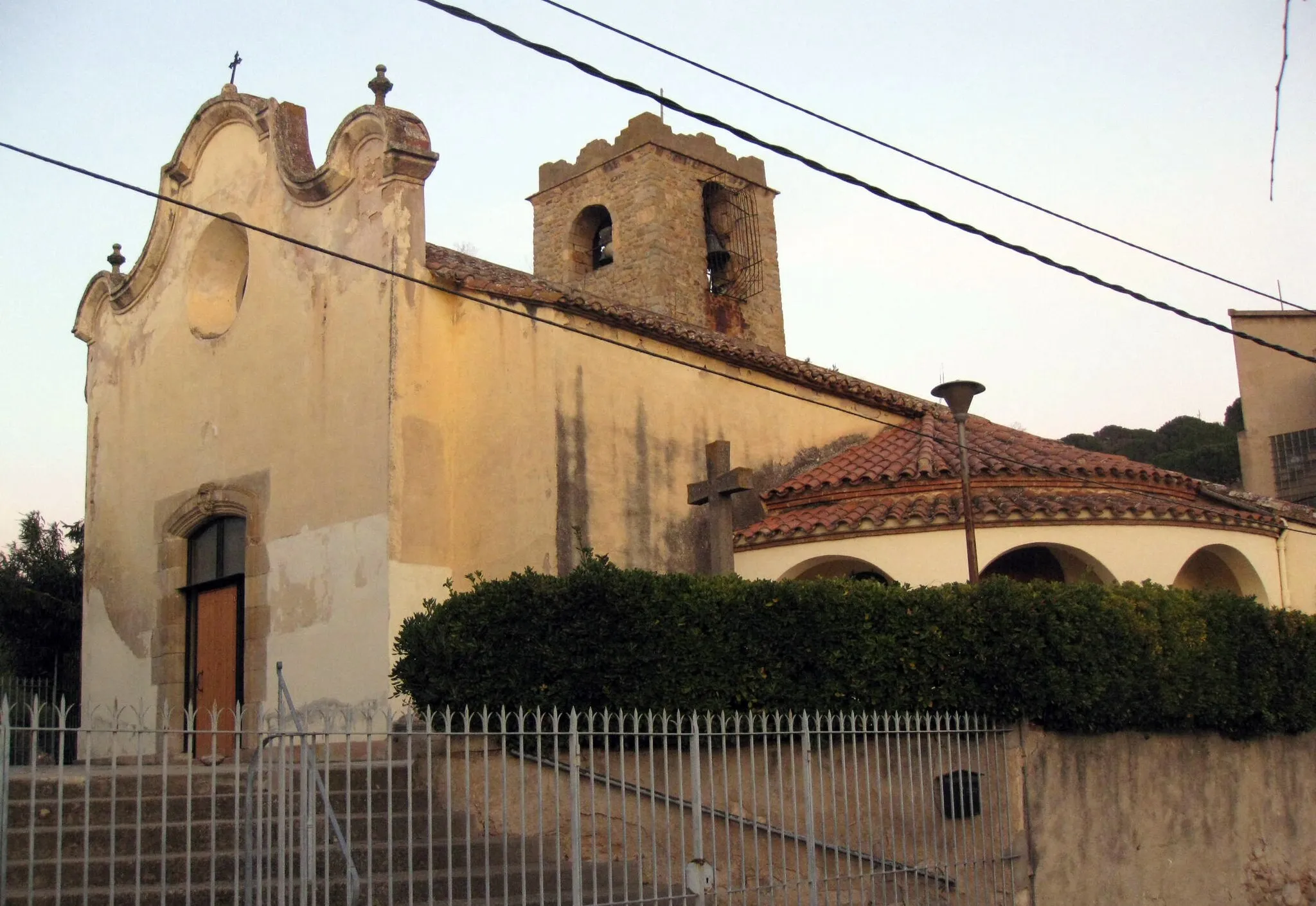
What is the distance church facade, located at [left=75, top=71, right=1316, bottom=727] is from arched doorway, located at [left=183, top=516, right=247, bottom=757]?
1.4 inches

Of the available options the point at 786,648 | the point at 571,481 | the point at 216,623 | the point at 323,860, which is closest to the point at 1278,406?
the point at 571,481

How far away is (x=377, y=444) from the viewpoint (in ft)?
45.0

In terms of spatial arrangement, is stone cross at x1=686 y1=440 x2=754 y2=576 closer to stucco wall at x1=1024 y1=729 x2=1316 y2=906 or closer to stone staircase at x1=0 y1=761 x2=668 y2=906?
stucco wall at x1=1024 y1=729 x2=1316 y2=906

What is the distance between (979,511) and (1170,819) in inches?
146

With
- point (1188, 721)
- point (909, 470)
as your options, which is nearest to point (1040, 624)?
point (1188, 721)

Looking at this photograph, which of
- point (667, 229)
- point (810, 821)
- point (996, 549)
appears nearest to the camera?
point (810, 821)

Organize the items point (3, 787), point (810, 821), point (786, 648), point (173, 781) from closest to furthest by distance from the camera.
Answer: point (3, 787) < point (810, 821) < point (173, 781) < point (786, 648)

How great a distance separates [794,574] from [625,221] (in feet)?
33.6

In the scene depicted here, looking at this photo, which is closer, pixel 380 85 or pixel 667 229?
pixel 380 85

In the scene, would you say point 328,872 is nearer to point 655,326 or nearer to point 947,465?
point 655,326

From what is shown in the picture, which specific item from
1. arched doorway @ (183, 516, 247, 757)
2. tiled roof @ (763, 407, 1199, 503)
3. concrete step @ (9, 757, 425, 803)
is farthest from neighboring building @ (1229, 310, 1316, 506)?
concrete step @ (9, 757, 425, 803)

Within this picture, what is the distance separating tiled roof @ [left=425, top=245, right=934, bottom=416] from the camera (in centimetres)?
1443

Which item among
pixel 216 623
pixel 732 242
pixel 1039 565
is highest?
pixel 732 242

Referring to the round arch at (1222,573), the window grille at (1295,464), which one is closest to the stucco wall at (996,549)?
the round arch at (1222,573)
